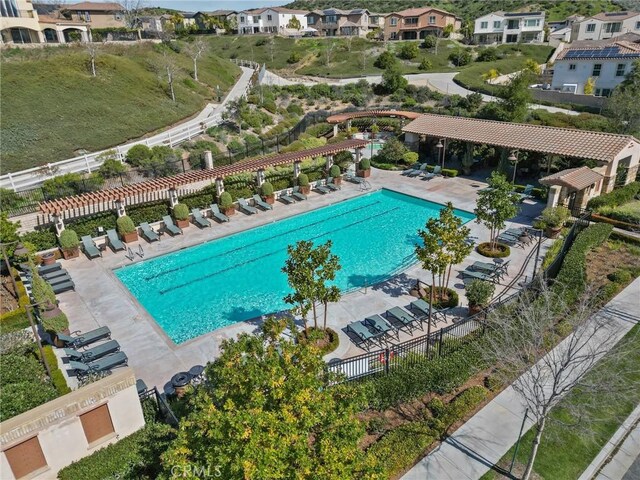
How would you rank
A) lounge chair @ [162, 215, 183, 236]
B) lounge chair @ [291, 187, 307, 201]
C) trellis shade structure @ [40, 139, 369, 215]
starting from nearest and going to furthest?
trellis shade structure @ [40, 139, 369, 215] < lounge chair @ [162, 215, 183, 236] < lounge chair @ [291, 187, 307, 201]

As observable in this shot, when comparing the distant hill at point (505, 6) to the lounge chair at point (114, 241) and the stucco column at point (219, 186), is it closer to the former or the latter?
the stucco column at point (219, 186)

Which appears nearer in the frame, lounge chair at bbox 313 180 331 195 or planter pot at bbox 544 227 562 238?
planter pot at bbox 544 227 562 238

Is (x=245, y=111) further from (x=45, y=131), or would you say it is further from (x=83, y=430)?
(x=83, y=430)

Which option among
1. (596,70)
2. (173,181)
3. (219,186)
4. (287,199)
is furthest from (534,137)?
(596,70)

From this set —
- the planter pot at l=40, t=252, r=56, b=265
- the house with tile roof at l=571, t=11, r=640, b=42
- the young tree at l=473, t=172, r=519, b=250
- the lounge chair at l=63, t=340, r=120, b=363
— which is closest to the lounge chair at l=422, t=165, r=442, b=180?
the young tree at l=473, t=172, r=519, b=250

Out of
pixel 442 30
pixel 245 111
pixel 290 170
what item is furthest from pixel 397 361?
pixel 442 30

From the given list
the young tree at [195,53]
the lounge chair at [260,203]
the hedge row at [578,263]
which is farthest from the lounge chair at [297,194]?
the young tree at [195,53]

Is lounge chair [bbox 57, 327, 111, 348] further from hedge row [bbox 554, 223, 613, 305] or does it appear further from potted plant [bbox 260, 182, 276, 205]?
hedge row [bbox 554, 223, 613, 305]

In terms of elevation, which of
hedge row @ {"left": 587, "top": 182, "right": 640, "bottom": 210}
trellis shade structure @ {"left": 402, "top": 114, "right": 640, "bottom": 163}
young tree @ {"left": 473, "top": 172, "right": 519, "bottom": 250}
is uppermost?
trellis shade structure @ {"left": 402, "top": 114, "right": 640, "bottom": 163}
